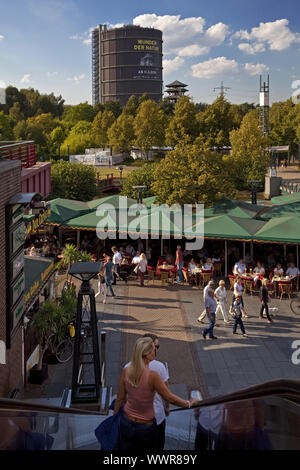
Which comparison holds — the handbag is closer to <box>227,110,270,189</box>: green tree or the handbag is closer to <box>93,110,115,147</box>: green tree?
<box>227,110,270,189</box>: green tree

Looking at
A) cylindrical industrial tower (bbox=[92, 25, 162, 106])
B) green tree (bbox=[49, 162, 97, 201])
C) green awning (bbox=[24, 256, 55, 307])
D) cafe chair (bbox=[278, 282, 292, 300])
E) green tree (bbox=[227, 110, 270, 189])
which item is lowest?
cafe chair (bbox=[278, 282, 292, 300])

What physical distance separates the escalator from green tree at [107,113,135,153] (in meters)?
74.8

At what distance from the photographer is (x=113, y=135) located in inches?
3127

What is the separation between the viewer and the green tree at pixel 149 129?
7269 centimetres

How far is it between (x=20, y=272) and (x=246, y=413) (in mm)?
6826

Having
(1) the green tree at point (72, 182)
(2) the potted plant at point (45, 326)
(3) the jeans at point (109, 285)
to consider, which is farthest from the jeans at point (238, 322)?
(1) the green tree at point (72, 182)

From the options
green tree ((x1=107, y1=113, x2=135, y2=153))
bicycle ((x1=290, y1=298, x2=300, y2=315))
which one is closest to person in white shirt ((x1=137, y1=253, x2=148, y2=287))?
bicycle ((x1=290, y1=298, x2=300, y2=315))

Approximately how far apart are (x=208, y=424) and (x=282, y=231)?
1465 centimetres

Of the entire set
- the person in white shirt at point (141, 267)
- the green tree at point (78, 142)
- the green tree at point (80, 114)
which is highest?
the green tree at point (80, 114)

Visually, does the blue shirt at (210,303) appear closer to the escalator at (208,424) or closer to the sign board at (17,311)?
the sign board at (17,311)

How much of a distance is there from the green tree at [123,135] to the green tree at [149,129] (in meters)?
4.47

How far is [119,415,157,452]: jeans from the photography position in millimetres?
4328

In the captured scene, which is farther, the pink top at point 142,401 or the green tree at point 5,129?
the green tree at point 5,129

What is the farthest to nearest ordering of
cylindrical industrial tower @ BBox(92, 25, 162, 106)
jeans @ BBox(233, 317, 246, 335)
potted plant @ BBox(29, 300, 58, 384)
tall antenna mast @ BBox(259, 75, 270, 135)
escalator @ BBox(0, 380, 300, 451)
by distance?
1. cylindrical industrial tower @ BBox(92, 25, 162, 106)
2. tall antenna mast @ BBox(259, 75, 270, 135)
3. jeans @ BBox(233, 317, 246, 335)
4. potted plant @ BBox(29, 300, 58, 384)
5. escalator @ BBox(0, 380, 300, 451)
